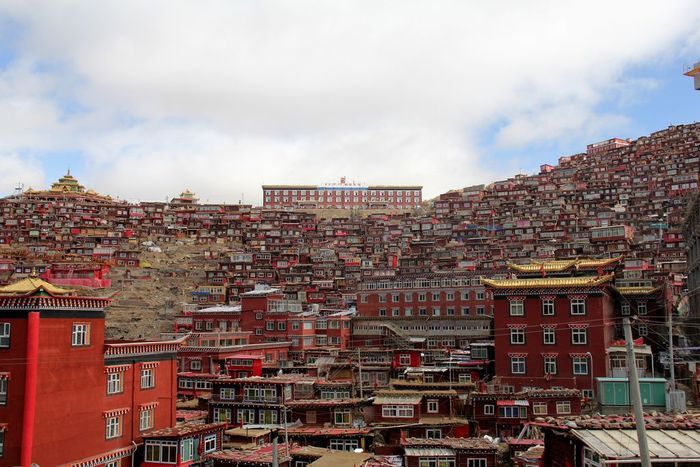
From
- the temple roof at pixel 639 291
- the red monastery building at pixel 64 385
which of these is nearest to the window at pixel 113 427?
the red monastery building at pixel 64 385

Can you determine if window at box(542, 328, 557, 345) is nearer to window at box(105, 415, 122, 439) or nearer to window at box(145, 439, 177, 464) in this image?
window at box(145, 439, 177, 464)

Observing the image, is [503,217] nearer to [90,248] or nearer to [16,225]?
[90,248]

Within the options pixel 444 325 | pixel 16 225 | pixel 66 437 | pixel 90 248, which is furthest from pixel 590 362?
pixel 16 225

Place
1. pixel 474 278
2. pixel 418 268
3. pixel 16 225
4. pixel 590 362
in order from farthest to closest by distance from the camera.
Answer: pixel 16 225
pixel 418 268
pixel 474 278
pixel 590 362

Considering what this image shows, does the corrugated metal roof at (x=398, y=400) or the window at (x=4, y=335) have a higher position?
the window at (x=4, y=335)

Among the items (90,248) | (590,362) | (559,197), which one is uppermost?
(559,197)

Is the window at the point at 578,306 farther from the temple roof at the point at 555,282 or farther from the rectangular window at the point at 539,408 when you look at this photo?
the rectangular window at the point at 539,408

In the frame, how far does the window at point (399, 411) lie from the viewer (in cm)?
3878

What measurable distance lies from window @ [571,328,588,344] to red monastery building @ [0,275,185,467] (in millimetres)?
28318

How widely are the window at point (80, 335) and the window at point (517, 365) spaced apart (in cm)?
2895

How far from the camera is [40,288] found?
30.2 meters

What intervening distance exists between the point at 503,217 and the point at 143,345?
10110 cm

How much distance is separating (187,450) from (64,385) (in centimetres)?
716

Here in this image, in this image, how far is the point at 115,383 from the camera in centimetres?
3406
